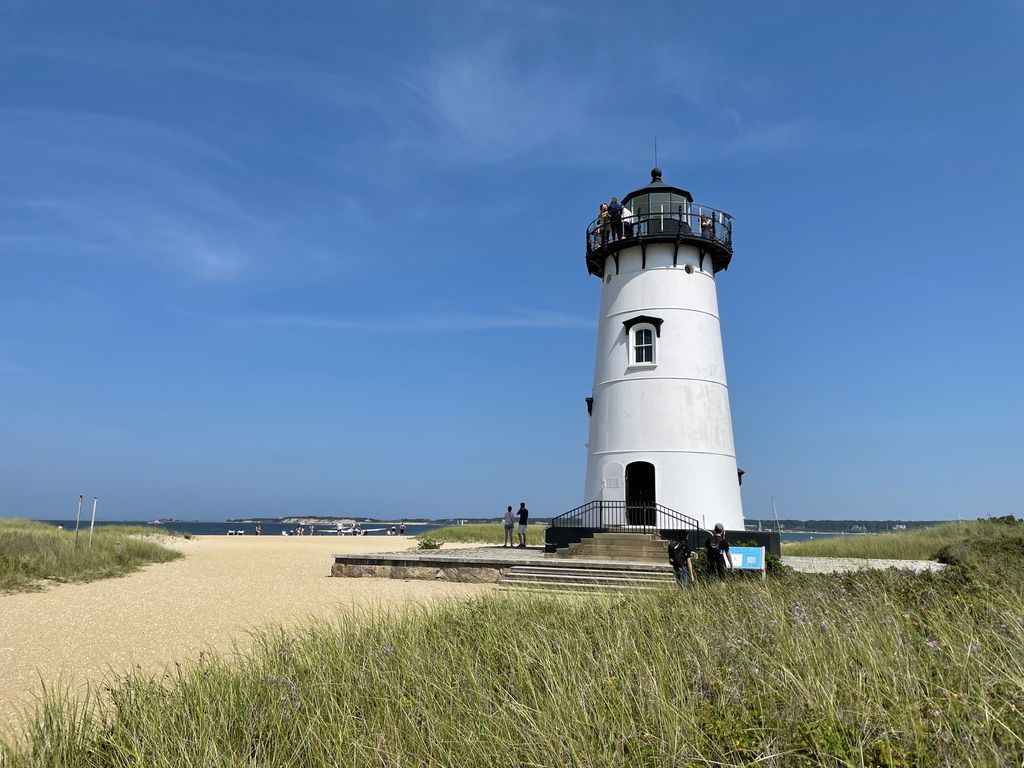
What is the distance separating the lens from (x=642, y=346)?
2202 cm

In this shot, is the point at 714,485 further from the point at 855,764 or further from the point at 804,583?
the point at 855,764

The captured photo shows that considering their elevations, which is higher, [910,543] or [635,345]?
[635,345]

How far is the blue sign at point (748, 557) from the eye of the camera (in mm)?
14008

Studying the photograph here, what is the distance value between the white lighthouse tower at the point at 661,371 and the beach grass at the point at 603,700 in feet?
45.1

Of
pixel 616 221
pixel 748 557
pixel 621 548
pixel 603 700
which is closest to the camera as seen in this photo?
pixel 603 700

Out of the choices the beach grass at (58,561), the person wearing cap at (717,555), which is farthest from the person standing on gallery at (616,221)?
the beach grass at (58,561)

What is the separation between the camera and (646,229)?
22281 mm

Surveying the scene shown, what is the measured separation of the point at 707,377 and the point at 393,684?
709 inches

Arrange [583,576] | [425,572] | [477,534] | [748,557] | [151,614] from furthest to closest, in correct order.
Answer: [477,534] → [425,572] → [583,576] → [748,557] → [151,614]

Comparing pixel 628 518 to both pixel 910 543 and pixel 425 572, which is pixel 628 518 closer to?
pixel 425 572

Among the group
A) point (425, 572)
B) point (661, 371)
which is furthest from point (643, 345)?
point (425, 572)

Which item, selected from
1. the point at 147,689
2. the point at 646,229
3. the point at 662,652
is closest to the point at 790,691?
the point at 662,652

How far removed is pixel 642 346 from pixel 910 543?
45.2 feet

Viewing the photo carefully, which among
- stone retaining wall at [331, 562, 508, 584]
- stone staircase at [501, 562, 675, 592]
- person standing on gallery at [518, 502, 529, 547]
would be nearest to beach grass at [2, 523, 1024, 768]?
stone staircase at [501, 562, 675, 592]
